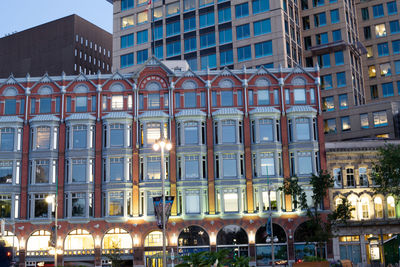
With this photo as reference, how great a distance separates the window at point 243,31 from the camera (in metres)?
84.4

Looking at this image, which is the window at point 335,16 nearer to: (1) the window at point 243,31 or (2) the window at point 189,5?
(1) the window at point 243,31

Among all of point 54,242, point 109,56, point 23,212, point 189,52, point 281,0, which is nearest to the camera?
point 54,242

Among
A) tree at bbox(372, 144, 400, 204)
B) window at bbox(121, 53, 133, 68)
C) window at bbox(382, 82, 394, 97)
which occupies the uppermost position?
window at bbox(121, 53, 133, 68)

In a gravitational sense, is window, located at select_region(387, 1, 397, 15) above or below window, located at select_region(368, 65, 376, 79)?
above

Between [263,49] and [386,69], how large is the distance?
27584mm

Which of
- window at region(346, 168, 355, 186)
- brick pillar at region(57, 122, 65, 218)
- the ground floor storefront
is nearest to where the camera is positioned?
the ground floor storefront

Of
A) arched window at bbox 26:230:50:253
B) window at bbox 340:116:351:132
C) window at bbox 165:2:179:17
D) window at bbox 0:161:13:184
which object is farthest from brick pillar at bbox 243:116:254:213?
window at bbox 165:2:179:17

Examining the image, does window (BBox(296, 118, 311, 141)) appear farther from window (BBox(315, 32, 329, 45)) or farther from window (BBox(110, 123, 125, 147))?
window (BBox(315, 32, 329, 45))

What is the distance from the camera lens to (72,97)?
205 ft

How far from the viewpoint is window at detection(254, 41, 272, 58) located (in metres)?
82.2

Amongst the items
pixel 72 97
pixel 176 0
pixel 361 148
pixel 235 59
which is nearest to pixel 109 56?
pixel 176 0

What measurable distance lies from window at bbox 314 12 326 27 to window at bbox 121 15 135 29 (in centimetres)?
3200

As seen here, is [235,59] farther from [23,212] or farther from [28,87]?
[23,212]

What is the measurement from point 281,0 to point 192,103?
30027 mm
